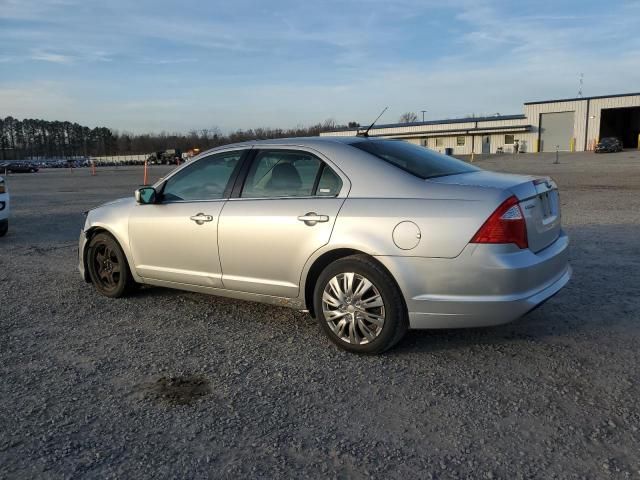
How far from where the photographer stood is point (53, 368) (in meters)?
3.80

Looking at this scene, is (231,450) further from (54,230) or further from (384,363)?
(54,230)

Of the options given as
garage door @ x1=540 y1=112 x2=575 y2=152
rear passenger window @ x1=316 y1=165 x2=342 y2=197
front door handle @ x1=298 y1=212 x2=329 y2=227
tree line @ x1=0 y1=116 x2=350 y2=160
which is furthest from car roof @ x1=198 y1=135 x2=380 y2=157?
tree line @ x1=0 y1=116 x2=350 y2=160

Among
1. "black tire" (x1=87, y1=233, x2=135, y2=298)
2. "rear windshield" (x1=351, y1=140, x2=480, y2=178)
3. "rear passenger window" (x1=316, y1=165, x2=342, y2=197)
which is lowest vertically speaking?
"black tire" (x1=87, y1=233, x2=135, y2=298)

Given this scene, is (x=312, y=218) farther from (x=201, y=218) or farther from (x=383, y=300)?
(x=201, y=218)

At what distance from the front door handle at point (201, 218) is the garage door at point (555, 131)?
56440 mm

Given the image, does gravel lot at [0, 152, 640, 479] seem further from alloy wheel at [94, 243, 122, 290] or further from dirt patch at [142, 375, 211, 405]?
alloy wheel at [94, 243, 122, 290]

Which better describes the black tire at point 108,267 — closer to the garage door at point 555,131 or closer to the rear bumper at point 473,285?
the rear bumper at point 473,285

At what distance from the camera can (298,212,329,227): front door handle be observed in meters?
3.94

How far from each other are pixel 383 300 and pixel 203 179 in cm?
219

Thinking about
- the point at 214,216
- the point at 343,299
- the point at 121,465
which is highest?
the point at 214,216

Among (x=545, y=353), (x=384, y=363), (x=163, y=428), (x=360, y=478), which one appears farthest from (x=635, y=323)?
(x=163, y=428)

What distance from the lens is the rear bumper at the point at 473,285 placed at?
3434mm

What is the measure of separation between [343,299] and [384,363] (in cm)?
54

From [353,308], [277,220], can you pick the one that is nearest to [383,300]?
[353,308]
